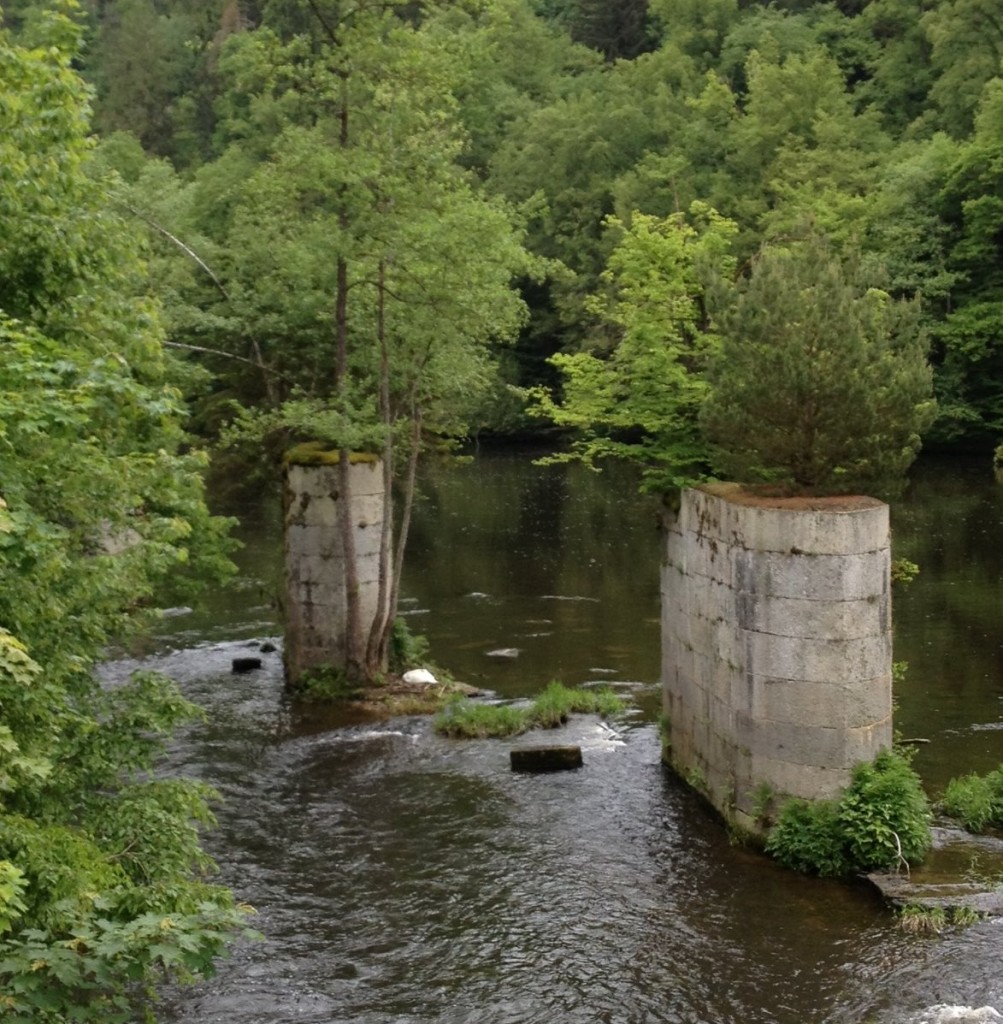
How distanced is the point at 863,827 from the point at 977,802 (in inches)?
87.3

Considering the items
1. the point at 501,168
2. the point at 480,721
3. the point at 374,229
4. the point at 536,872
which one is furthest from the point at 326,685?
the point at 501,168

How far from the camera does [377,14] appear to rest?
21.4 m

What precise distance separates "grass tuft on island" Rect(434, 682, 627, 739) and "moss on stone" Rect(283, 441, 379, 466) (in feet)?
14.9

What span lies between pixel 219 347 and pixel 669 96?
4925cm

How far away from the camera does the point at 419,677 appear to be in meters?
23.2

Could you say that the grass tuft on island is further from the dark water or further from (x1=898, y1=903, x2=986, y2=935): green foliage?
(x1=898, y1=903, x2=986, y2=935): green foliage

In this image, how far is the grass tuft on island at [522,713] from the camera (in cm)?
2017

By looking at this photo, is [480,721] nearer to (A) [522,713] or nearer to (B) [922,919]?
(A) [522,713]

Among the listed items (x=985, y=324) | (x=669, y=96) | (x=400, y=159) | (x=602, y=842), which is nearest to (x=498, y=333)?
(x=400, y=159)

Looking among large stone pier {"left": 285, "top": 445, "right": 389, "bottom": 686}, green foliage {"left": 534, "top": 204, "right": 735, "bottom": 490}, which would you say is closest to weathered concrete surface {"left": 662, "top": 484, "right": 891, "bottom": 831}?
green foliage {"left": 534, "top": 204, "right": 735, "bottom": 490}

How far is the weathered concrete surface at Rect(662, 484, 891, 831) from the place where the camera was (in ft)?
45.4

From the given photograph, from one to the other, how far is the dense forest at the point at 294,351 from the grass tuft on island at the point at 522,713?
3.86 metres

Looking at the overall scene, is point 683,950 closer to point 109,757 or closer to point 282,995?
point 282,995

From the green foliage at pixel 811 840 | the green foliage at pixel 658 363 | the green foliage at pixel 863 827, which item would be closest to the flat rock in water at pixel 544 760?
the green foliage at pixel 658 363
